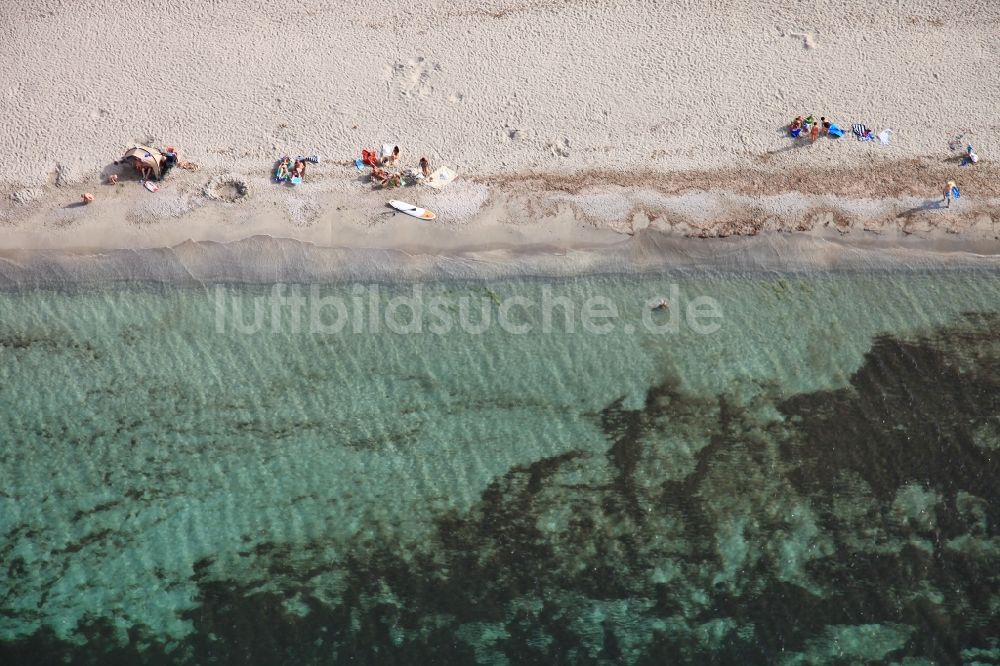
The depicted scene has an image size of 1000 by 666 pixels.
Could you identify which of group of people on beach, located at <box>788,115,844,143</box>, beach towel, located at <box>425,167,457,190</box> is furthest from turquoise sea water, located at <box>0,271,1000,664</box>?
group of people on beach, located at <box>788,115,844,143</box>

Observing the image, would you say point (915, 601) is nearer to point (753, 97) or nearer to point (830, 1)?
point (753, 97)

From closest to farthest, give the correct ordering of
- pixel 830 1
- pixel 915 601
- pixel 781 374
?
pixel 915 601 → pixel 781 374 → pixel 830 1

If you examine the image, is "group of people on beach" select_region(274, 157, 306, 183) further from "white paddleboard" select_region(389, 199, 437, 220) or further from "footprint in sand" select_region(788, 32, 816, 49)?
"footprint in sand" select_region(788, 32, 816, 49)

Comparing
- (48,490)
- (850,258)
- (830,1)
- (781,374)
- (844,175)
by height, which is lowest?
(48,490)

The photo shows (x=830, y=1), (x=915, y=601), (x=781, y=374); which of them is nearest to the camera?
(x=915, y=601)

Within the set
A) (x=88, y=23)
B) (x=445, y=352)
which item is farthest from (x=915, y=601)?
(x=88, y=23)

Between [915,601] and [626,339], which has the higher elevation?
[626,339]

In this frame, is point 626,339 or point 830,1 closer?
point 626,339
